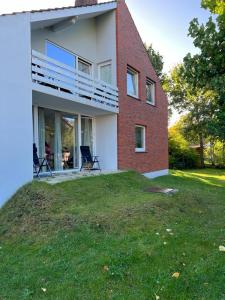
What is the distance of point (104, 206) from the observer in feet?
21.5

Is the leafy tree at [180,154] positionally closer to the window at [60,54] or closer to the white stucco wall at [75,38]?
the white stucco wall at [75,38]

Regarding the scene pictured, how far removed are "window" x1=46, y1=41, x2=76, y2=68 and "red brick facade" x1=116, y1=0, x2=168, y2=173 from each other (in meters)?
2.23

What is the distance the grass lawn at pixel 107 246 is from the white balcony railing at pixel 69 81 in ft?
11.5

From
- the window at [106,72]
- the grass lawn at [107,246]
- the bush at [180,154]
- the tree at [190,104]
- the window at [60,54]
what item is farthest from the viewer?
the tree at [190,104]

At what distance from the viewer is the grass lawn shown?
3.56 meters

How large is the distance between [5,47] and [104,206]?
486cm

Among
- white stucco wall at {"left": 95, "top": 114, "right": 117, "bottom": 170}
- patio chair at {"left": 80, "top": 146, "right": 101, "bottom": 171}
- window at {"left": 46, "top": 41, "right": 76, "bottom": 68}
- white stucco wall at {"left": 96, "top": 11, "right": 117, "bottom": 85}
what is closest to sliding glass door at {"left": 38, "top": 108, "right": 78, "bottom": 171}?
patio chair at {"left": 80, "top": 146, "right": 101, "bottom": 171}

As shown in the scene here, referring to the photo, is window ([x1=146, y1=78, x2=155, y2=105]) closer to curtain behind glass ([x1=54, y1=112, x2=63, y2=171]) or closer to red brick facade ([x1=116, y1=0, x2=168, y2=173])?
red brick facade ([x1=116, y1=0, x2=168, y2=173])

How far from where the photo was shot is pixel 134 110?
14.7m

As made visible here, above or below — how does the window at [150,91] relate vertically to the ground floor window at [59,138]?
above

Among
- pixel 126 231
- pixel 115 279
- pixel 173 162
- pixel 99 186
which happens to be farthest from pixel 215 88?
pixel 173 162

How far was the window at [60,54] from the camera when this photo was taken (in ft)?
36.2

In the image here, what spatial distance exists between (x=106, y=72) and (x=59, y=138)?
4418mm

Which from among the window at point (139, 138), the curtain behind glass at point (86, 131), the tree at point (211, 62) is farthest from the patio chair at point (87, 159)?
the tree at point (211, 62)
